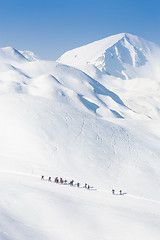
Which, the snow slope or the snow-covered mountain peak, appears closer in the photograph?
the snow slope

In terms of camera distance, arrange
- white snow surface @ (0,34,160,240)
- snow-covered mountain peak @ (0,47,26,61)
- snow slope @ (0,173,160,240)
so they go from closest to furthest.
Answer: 1. snow slope @ (0,173,160,240)
2. white snow surface @ (0,34,160,240)
3. snow-covered mountain peak @ (0,47,26,61)

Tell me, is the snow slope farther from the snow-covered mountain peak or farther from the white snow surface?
the snow-covered mountain peak

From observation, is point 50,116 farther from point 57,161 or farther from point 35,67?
point 35,67

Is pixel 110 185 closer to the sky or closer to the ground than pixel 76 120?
closer to the ground

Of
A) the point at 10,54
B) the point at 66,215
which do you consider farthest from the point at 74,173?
the point at 10,54

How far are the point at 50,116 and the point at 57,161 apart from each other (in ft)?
50.4

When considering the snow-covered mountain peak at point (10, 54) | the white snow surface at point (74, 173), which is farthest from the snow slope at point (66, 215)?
the snow-covered mountain peak at point (10, 54)

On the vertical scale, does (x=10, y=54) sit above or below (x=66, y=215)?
above

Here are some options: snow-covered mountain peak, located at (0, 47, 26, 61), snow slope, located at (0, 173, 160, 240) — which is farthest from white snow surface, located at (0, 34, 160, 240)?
snow-covered mountain peak, located at (0, 47, 26, 61)

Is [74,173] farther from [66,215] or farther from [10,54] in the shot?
[10,54]

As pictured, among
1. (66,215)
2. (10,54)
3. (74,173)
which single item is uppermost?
(10,54)

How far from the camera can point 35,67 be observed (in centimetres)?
13625

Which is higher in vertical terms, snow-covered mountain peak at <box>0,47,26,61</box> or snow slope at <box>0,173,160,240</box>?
snow-covered mountain peak at <box>0,47,26,61</box>

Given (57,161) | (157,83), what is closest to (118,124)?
(57,161)
